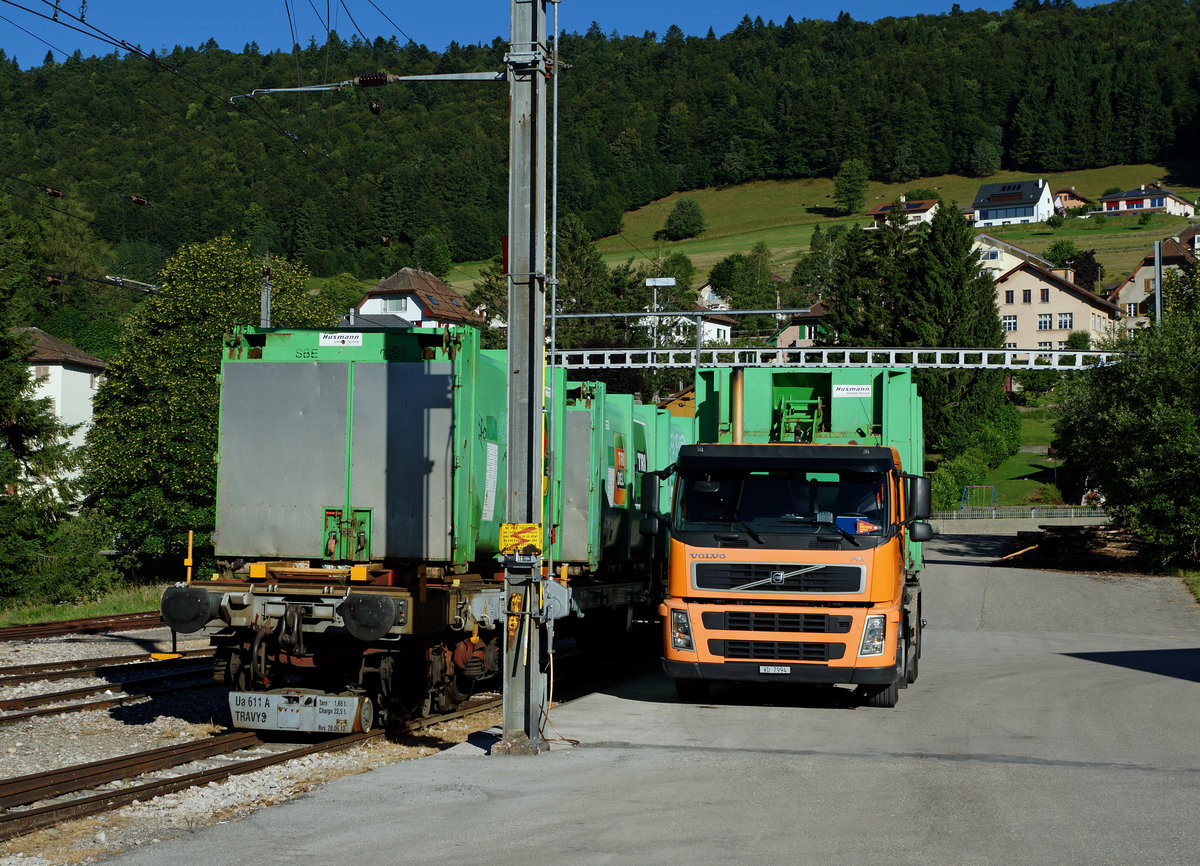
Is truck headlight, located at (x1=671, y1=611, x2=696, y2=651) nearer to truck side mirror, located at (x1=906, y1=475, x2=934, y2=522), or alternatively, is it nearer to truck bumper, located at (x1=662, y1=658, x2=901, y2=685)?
truck bumper, located at (x1=662, y1=658, x2=901, y2=685)

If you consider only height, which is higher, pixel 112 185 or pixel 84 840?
pixel 112 185

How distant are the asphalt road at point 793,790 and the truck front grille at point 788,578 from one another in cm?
137

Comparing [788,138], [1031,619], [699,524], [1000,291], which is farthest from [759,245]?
[699,524]

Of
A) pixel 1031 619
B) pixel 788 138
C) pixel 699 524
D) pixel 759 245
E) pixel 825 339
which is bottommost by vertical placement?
pixel 1031 619

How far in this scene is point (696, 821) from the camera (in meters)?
7.95

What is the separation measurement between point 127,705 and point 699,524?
706cm

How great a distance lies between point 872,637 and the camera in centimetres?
1230

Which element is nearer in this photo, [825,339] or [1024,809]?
[1024,809]

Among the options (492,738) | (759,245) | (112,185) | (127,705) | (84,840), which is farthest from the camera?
(759,245)

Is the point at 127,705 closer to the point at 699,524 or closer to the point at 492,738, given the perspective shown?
the point at 492,738

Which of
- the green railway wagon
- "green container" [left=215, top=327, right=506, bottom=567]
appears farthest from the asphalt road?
"green container" [left=215, top=327, right=506, bottom=567]

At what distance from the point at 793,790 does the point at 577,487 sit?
642cm

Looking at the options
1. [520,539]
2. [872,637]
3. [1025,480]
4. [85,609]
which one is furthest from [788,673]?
[1025,480]

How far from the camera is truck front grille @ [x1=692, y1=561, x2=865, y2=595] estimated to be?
12.2m
